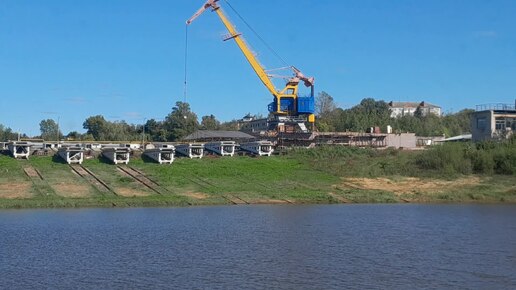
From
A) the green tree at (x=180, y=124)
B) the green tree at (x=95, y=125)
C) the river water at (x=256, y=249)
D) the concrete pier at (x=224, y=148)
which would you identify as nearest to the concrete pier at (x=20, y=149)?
the concrete pier at (x=224, y=148)

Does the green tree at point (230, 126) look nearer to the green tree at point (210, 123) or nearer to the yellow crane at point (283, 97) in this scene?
the green tree at point (210, 123)

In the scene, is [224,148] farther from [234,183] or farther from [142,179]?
[142,179]

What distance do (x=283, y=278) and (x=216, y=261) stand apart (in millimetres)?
3900

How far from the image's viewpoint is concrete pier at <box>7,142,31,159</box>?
2518 inches

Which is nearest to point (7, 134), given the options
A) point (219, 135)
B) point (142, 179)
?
point (219, 135)

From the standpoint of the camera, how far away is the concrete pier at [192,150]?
6956 cm

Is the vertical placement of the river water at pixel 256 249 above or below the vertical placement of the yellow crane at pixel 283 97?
below

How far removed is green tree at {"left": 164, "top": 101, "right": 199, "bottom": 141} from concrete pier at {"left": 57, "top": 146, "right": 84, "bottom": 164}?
52.5m

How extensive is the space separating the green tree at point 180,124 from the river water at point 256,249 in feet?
243

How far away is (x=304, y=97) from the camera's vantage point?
323 ft

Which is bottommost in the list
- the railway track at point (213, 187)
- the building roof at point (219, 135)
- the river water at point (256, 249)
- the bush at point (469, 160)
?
the river water at point (256, 249)

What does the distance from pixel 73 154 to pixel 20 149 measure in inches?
223

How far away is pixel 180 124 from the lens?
121m

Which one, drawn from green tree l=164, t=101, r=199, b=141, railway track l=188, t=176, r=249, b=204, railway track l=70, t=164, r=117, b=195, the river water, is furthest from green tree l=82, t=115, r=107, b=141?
the river water
